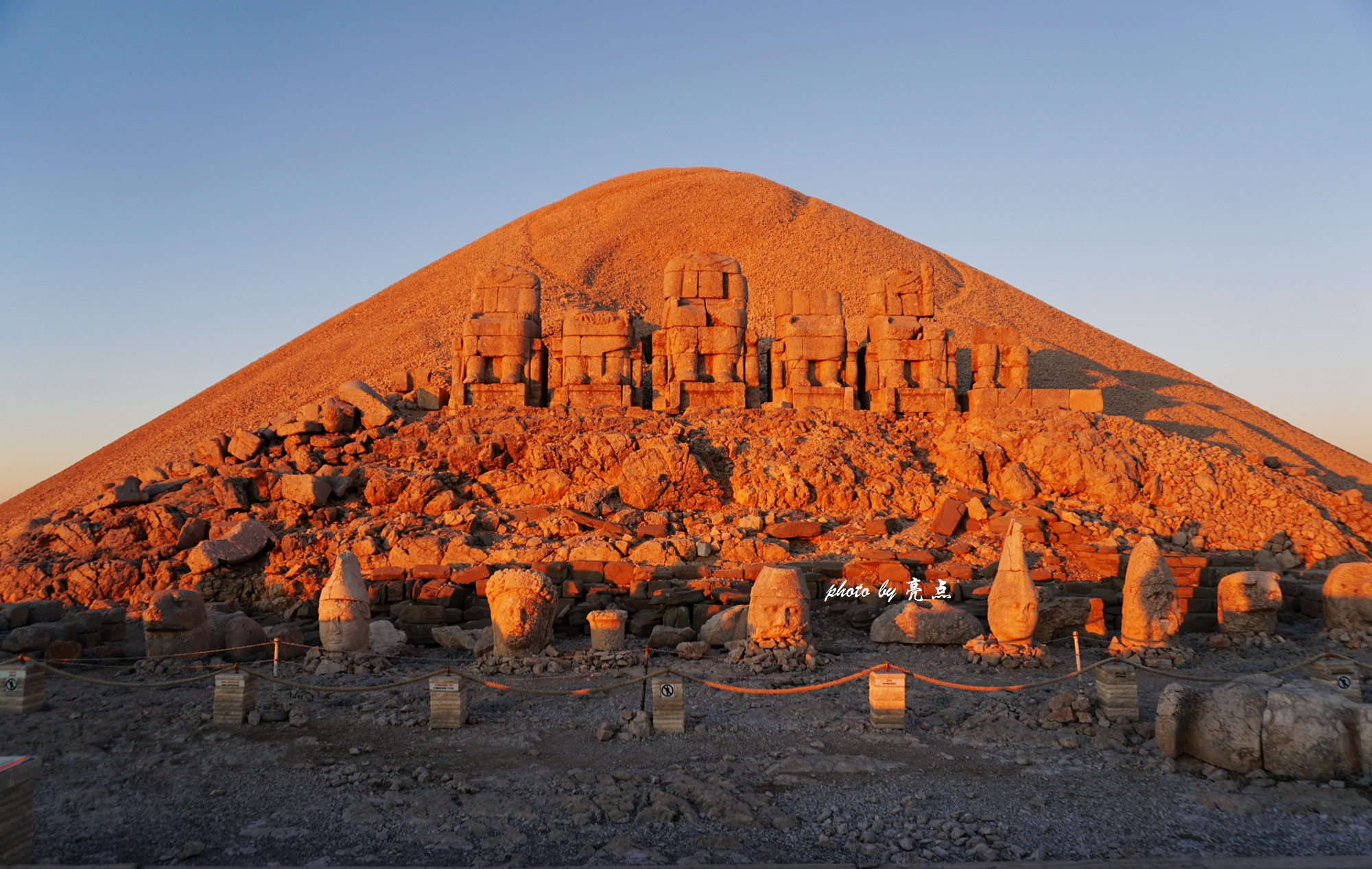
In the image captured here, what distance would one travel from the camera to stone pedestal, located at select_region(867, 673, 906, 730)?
7352mm

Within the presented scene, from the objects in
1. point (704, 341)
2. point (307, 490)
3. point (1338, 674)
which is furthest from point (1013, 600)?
point (307, 490)

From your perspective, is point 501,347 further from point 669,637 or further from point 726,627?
point 726,627

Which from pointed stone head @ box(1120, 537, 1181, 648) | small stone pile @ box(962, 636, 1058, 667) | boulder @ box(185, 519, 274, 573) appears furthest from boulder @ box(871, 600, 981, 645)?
boulder @ box(185, 519, 274, 573)

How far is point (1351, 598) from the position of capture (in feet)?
36.0

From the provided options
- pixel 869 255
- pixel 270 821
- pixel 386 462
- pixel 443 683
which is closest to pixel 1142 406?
pixel 869 255

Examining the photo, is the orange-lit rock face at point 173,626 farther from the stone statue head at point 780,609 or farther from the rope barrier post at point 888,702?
the rope barrier post at point 888,702

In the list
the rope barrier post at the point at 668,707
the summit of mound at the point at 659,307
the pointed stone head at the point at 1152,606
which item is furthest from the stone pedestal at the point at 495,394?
the pointed stone head at the point at 1152,606

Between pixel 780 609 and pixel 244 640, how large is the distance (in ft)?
21.3

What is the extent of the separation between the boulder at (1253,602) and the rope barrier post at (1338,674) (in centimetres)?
272

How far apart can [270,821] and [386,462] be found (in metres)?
10.5

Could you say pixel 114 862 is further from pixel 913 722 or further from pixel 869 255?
pixel 869 255

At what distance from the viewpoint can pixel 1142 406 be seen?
27500mm

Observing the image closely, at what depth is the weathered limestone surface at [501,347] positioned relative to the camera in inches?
698

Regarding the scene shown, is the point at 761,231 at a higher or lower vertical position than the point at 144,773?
higher
